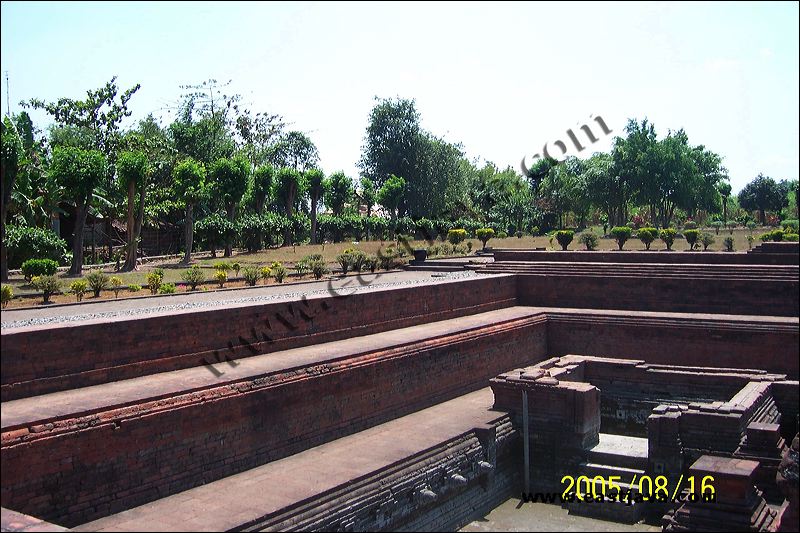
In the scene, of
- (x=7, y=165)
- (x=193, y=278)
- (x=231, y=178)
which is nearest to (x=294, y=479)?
(x=193, y=278)

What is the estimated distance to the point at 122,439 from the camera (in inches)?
253

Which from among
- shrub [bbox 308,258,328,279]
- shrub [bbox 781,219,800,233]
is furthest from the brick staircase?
shrub [bbox 781,219,800,233]

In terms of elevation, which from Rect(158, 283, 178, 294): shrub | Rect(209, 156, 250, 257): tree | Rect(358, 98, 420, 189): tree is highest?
Rect(358, 98, 420, 189): tree

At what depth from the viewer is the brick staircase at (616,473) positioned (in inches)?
330

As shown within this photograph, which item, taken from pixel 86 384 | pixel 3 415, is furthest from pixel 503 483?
pixel 3 415

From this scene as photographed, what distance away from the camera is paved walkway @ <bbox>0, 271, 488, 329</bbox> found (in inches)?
A: 363

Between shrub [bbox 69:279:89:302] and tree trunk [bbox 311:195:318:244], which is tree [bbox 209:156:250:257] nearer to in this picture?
tree trunk [bbox 311:195:318:244]

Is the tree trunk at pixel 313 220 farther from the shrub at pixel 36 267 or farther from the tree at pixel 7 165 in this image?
the shrub at pixel 36 267

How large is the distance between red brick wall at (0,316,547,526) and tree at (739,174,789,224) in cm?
4387

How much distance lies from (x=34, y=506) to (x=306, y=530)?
6.67 feet

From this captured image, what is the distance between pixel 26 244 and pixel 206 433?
420 inches

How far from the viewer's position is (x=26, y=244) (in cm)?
1587

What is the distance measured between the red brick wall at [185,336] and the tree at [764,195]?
140 ft

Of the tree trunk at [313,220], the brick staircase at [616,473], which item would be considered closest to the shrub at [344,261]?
the brick staircase at [616,473]
